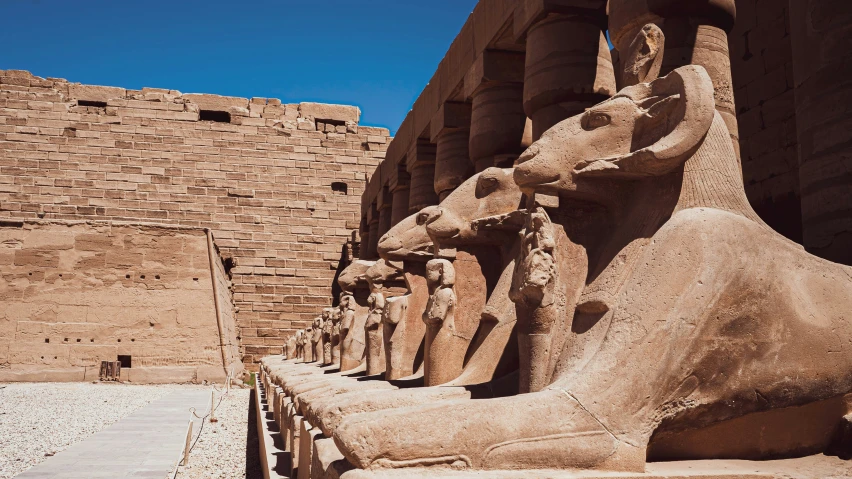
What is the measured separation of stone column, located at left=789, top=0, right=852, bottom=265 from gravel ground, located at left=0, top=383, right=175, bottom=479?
5.42 meters

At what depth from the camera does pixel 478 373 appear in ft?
13.3

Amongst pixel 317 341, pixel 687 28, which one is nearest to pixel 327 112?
pixel 317 341

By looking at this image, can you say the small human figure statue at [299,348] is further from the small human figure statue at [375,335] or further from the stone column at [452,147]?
the small human figure statue at [375,335]

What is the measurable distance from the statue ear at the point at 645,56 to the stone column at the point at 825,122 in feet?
5.80

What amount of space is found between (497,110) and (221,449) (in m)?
4.36

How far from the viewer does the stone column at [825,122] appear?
4.61 meters

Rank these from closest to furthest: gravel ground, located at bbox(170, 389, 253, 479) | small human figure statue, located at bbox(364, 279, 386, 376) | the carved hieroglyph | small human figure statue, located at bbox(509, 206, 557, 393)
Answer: the carved hieroglyph, small human figure statue, located at bbox(509, 206, 557, 393), gravel ground, located at bbox(170, 389, 253, 479), small human figure statue, located at bbox(364, 279, 386, 376)

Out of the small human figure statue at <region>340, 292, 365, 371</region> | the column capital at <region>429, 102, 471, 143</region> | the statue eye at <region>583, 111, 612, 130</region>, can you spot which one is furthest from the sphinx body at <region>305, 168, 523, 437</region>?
the column capital at <region>429, 102, 471, 143</region>

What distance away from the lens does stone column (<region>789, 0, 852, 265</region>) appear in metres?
4.61

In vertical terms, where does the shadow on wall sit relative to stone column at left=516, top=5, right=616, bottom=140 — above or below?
below

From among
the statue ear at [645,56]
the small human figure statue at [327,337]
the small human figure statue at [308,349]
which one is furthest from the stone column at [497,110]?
the statue ear at [645,56]

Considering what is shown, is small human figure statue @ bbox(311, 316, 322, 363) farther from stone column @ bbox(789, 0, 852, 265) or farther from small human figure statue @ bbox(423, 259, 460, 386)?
stone column @ bbox(789, 0, 852, 265)

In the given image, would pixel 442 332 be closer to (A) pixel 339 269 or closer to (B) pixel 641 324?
(B) pixel 641 324

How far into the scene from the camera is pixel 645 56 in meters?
3.58
